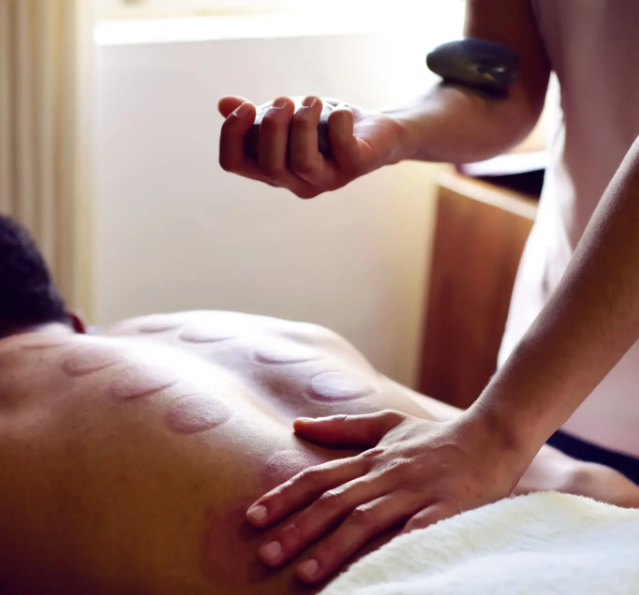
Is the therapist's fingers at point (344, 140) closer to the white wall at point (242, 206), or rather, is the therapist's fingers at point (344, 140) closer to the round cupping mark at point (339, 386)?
the round cupping mark at point (339, 386)

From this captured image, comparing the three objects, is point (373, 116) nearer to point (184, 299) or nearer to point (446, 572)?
point (446, 572)

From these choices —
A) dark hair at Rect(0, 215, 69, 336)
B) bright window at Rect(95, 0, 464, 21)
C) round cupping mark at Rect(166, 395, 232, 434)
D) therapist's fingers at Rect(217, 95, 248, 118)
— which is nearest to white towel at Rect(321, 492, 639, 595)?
round cupping mark at Rect(166, 395, 232, 434)

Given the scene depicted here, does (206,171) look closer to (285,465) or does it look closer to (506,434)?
(285,465)

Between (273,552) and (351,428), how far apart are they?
0.53 ft

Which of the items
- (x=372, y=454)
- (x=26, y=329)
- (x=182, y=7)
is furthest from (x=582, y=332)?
(x=182, y=7)

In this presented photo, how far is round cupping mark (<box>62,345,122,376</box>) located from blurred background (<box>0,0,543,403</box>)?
2.39ft

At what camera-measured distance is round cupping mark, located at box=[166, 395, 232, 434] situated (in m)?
0.86

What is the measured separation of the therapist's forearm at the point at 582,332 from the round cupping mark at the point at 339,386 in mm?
249

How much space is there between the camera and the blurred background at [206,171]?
1.61m

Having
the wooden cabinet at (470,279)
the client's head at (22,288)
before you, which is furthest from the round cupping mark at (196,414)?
the wooden cabinet at (470,279)

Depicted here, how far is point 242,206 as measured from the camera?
1.99 metres

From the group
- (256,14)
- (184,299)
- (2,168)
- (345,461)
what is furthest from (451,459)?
(256,14)

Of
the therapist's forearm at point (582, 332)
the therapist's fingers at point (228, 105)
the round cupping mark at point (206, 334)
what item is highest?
the therapist's fingers at point (228, 105)

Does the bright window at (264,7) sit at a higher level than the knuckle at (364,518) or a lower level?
higher
